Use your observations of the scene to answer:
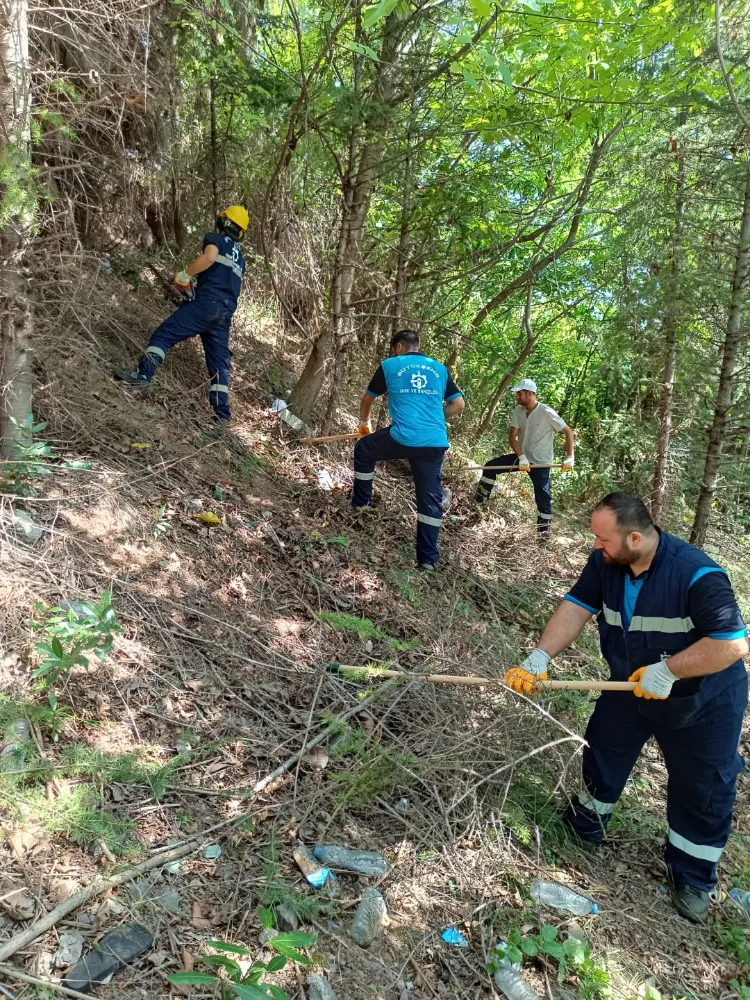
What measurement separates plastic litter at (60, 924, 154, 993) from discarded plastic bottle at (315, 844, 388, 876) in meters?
0.76

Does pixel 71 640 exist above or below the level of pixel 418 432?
below

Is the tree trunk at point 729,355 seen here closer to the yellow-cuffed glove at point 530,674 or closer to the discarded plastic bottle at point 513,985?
the yellow-cuffed glove at point 530,674

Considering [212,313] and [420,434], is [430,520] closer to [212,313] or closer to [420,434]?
[420,434]

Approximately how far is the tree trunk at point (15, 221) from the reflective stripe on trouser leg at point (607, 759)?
3607 mm

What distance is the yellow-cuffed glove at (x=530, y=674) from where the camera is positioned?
3244 mm

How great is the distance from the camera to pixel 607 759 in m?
3.30

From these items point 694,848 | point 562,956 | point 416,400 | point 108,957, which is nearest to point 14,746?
point 108,957

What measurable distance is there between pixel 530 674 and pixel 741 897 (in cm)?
152

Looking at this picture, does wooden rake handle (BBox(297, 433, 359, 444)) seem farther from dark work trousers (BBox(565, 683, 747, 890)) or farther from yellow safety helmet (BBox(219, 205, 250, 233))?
dark work trousers (BBox(565, 683, 747, 890))

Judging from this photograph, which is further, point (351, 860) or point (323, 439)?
point (323, 439)

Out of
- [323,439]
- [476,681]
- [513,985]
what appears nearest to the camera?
[513,985]

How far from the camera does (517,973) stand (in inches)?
93.7

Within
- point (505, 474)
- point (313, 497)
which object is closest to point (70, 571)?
point (313, 497)

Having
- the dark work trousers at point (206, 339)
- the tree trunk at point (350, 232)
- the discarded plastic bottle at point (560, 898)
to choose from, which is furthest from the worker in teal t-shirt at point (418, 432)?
the discarded plastic bottle at point (560, 898)
